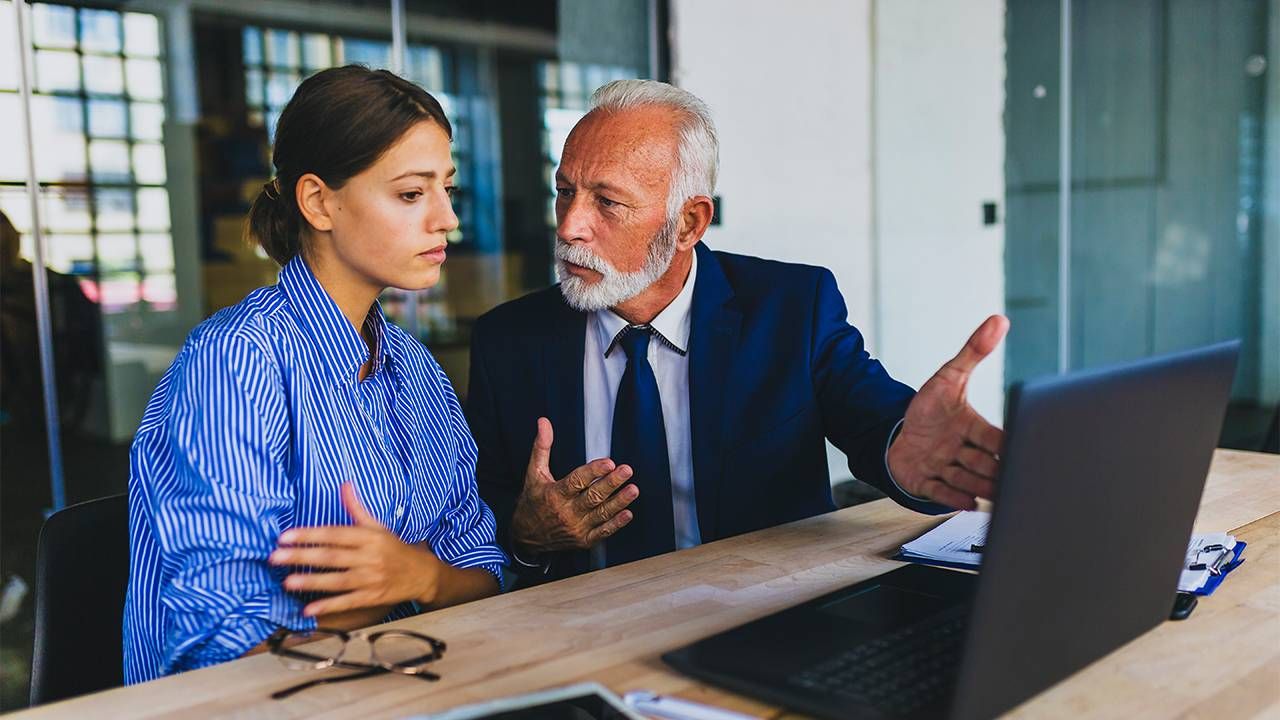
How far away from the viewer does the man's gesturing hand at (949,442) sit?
1358 mm

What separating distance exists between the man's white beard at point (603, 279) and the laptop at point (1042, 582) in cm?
89

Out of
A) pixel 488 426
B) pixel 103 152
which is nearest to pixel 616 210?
pixel 488 426

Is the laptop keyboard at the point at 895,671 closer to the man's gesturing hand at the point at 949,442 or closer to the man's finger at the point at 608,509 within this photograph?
the man's gesturing hand at the point at 949,442

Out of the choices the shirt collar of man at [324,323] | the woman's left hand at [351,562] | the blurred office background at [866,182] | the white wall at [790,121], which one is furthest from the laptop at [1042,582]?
the white wall at [790,121]

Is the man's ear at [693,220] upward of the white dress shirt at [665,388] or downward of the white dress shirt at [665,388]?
upward

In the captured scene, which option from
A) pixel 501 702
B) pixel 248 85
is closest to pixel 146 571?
pixel 501 702

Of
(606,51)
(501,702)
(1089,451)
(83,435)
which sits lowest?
(83,435)

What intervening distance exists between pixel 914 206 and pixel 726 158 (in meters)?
1.10

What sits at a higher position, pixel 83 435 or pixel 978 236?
pixel 978 236

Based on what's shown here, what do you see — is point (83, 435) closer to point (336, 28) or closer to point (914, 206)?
point (336, 28)

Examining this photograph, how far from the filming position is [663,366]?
2037 mm

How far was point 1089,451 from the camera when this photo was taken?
879mm

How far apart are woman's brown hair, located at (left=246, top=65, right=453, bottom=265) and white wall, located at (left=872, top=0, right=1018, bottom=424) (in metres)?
3.61

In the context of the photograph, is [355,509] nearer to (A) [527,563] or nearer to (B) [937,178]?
(A) [527,563]
